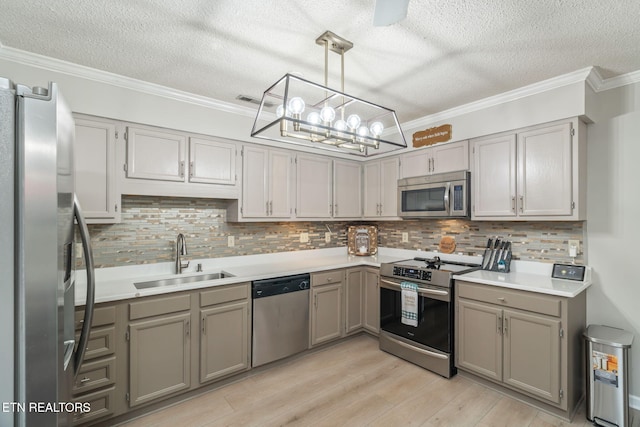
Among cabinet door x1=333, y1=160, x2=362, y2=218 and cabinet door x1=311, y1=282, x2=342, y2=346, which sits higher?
cabinet door x1=333, y1=160, x2=362, y2=218

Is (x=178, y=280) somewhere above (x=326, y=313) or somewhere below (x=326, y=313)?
above

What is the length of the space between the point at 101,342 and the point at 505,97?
3.66 meters

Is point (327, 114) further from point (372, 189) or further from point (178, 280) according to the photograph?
point (372, 189)

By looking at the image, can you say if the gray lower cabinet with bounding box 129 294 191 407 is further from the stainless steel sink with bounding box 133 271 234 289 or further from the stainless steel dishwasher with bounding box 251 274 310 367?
the stainless steel dishwasher with bounding box 251 274 310 367

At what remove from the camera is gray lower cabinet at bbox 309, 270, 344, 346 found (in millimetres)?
3148

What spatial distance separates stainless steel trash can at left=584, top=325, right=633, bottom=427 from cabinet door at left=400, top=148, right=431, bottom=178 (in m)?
1.96

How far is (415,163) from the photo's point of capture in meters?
3.51

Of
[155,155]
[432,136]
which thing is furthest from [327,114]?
[432,136]

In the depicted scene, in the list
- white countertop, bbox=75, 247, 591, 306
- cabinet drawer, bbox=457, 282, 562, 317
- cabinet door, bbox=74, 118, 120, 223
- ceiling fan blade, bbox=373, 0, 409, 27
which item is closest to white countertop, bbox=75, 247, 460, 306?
white countertop, bbox=75, 247, 591, 306

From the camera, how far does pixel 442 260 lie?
348 cm

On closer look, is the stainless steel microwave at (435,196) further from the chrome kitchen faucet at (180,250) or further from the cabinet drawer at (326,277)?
the chrome kitchen faucet at (180,250)

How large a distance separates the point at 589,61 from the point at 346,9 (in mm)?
1813

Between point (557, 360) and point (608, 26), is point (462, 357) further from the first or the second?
point (608, 26)

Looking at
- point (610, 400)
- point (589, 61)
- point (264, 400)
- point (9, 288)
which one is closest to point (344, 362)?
point (264, 400)
